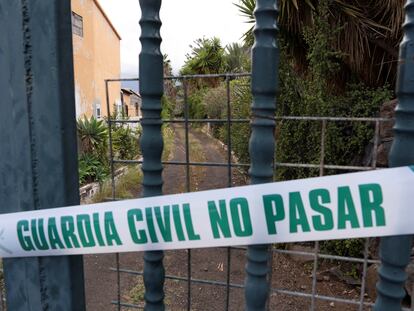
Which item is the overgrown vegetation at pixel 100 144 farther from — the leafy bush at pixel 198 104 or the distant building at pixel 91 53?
the leafy bush at pixel 198 104

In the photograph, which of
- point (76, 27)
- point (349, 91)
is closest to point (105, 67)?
point (76, 27)

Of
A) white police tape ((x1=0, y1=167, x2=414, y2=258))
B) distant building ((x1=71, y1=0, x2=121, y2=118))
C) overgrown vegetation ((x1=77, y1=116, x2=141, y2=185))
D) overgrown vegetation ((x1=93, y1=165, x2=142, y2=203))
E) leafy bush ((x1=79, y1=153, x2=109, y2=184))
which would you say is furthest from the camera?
distant building ((x1=71, y1=0, x2=121, y2=118))

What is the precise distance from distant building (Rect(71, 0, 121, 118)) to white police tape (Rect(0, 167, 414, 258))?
9.34 m

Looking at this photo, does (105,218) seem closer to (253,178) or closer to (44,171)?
(44,171)

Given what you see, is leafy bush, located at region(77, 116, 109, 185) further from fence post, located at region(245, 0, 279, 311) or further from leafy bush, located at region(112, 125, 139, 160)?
fence post, located at region(245, 0, 279, 311)

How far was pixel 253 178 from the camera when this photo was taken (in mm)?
809

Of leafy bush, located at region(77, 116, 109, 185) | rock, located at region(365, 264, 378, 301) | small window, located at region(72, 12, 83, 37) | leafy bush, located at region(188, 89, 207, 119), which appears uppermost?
small window, located at region(72, 12, 83, 37)

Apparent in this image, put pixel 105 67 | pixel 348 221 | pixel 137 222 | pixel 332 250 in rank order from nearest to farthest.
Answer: pixel 348 221 → pixel 137 222 → pixel 332 250 → pixel 105 67

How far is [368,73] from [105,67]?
38.4ft

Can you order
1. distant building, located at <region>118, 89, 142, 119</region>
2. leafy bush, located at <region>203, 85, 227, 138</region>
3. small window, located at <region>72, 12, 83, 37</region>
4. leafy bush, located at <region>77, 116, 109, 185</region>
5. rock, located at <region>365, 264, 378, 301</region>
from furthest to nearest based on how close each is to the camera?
leafy bush, located at <region>203, 85, 227, 138</region>, small window, located at <region>72, 12, 83, 37</region>, leafy bush, located at <region>77, 116, 109, 185</region>, rock, located at <region>365, 264, 378, 301</region>, distant building, located at <region>118, 89, 142, 119</region>

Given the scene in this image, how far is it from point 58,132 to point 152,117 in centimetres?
27

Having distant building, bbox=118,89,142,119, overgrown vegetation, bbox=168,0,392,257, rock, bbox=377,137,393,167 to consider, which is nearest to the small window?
distant building, bbox=118,89,142,119

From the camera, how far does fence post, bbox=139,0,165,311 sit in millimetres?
875

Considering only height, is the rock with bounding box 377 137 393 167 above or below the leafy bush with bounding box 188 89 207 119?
below
